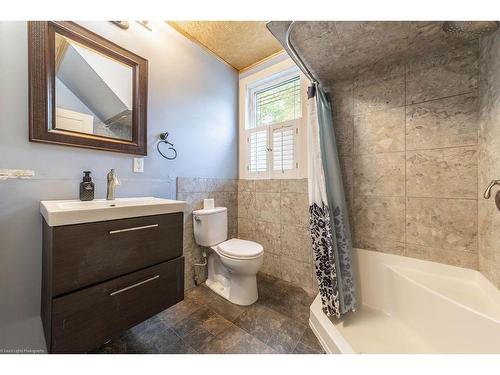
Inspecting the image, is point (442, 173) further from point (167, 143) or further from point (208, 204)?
point (167, 143)

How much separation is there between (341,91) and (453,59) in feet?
1.96

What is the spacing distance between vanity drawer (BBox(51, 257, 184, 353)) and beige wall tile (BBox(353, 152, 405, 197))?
4.47 ft

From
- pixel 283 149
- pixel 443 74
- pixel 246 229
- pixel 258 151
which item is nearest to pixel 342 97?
pixel 443 74

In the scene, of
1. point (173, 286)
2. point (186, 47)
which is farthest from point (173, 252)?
point (186, 47)

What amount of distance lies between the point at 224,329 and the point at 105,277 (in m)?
0.85

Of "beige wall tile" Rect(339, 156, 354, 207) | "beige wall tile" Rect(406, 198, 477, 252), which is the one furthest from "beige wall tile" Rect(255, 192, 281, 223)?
"beige wall tile" Rect(406, 198, 477, 252)

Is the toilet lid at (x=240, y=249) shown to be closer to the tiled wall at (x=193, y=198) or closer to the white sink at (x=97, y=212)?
the tiled wall at (x=193, y=198)

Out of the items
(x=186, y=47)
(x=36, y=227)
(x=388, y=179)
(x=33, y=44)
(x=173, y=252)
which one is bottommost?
(x=173, y=252)

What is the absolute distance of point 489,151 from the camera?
91 centimetres

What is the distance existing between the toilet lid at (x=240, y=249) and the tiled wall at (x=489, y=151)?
49.9 inches

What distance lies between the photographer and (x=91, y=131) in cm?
114

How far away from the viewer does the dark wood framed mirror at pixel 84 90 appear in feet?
3.15
